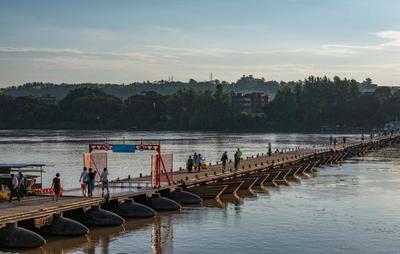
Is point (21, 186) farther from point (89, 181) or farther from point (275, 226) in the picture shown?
point (275, 226)

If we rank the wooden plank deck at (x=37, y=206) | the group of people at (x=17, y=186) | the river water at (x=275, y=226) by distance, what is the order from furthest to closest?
1. the group of people at (x=17, y=186)
2. the river water at (x=275, y=226)
3. the wooden plank deck at (x=37, y=206)

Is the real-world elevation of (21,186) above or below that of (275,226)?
above

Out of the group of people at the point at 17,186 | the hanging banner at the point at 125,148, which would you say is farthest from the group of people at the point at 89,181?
the hanging banner at the point at 125,148

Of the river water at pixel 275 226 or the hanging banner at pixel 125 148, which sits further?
the hanging banner at pixel 125 148

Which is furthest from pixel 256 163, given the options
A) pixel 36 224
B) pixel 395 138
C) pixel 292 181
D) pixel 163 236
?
pixel 395 138

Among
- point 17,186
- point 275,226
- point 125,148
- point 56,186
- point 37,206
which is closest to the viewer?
point 37,206

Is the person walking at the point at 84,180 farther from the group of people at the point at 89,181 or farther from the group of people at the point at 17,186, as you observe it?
the group of people at the point at 17,186

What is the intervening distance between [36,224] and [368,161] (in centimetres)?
7051

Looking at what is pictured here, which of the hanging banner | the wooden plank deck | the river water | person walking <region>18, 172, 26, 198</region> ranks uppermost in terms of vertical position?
the hanging banner

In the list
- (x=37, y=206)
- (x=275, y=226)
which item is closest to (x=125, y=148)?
(x=37, y=206)

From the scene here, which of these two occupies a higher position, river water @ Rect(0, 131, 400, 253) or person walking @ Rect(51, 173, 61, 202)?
person walking @ Rect(51, 173, 61, 202)

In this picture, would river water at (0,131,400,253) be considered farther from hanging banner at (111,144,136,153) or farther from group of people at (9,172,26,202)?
hanging banner at (111,144,136,153)

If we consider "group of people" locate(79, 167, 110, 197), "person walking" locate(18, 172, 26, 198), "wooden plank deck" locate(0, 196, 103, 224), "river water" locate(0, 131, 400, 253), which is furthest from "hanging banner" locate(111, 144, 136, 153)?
"person walking" locate(18, 172, 26, 198)

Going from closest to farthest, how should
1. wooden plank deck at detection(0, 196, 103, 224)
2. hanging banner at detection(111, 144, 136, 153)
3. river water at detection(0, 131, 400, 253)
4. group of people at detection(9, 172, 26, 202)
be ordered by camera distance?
wooden plank deck at detection(0, 196, 103, 224), river water at detection(0, 131, 400, 253), group of people at detection(9, 172, 26, 202), hanging banner at detection(111, 144, 136, 153)
